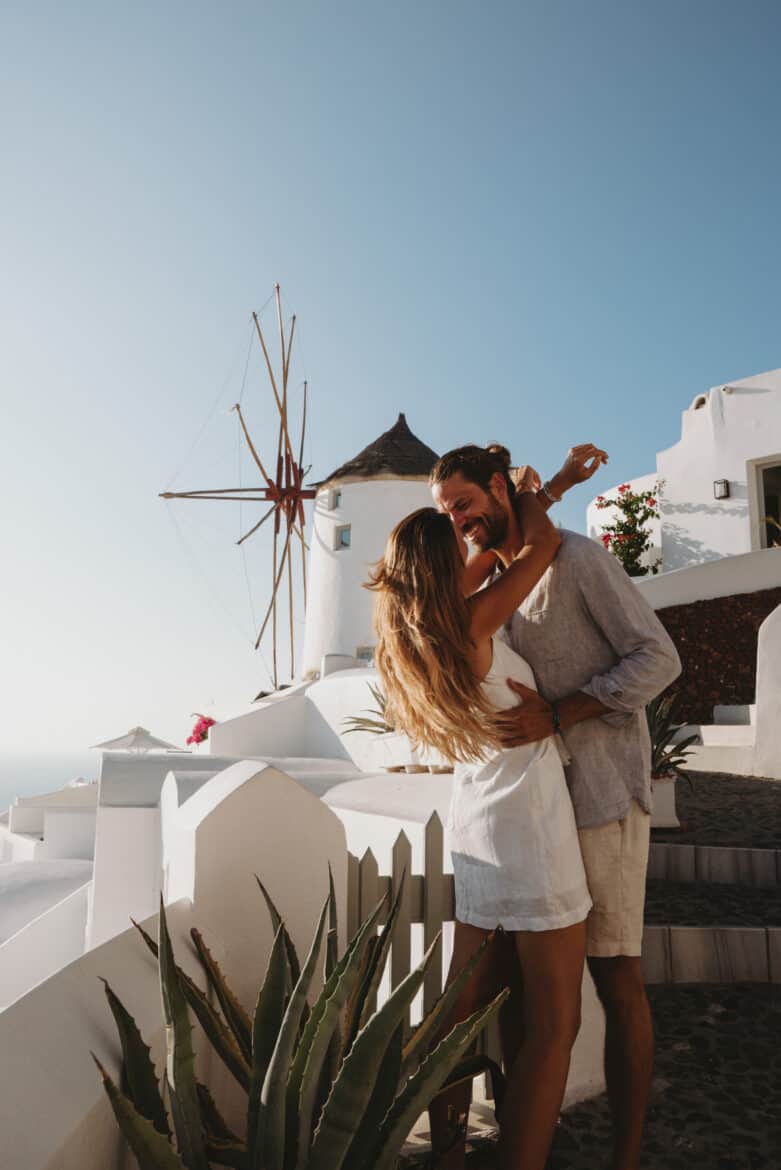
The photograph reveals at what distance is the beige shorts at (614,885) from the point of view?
1.62 metres

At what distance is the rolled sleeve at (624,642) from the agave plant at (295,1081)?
58 cm

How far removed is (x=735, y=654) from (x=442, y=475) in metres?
7.83

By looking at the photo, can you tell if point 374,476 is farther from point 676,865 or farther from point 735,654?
point 676,865

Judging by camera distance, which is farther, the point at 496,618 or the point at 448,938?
the point at 448,938

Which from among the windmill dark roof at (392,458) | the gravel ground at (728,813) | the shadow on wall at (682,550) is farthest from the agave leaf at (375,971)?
the windmill dark roof at (392,458)

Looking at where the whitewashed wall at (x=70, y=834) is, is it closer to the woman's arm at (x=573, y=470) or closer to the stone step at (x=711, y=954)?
the stone step at (x=711, y=954)

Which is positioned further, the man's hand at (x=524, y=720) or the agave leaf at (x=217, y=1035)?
the man's hand at (x=524, y=720)

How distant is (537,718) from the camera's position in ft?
5.24

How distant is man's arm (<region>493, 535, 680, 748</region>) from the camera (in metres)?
1.60

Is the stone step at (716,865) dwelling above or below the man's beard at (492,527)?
below

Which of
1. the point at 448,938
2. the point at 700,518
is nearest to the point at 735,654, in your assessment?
the point at 700,518

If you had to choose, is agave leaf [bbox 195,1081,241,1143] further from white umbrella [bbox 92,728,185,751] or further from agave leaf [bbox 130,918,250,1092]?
white umbrella [bbox 92,728,185,751]

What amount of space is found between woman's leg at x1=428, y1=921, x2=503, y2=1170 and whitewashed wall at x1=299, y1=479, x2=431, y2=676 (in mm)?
13268

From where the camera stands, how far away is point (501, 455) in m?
1.88
